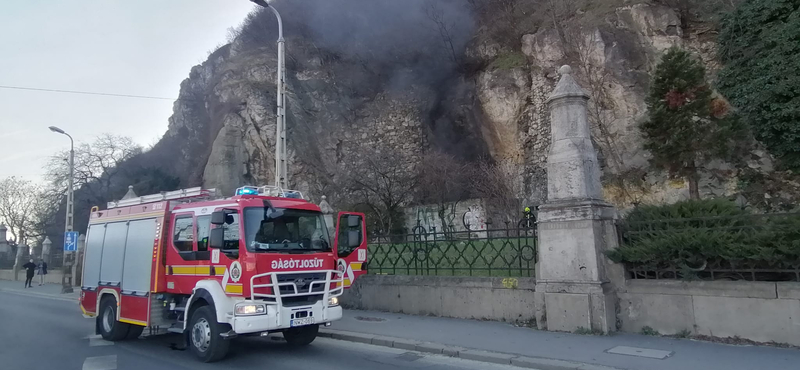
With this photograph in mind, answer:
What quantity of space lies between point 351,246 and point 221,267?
246 centimetres

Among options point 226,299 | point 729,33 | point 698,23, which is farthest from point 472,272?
point 698,23

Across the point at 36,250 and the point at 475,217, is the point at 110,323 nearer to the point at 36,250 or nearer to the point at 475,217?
the point at 475,217

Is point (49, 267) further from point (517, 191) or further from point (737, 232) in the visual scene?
point (737, 232)

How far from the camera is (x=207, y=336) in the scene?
821 cm

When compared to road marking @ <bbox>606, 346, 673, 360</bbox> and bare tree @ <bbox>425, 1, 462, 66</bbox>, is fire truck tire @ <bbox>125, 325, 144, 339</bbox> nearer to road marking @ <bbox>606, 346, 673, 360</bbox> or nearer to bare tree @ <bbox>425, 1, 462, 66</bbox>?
road marking @ <bbox>606, 346, 673, 360</bbox>

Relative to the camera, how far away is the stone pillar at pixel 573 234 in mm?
8977

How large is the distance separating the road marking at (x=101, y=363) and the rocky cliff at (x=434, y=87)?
23367mm

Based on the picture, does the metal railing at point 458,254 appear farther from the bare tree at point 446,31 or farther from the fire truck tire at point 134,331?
the bare tree at point 446,31

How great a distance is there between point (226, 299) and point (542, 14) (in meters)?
30.8

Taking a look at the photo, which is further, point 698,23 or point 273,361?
point 698,23

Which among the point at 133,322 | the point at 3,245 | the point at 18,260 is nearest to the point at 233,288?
the point at 133,322

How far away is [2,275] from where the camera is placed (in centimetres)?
4256

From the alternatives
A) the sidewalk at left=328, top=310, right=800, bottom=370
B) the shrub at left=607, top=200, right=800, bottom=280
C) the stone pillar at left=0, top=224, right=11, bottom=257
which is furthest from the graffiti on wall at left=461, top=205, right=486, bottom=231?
the stone pillar at left=0, top=224, right=11, bottom=257

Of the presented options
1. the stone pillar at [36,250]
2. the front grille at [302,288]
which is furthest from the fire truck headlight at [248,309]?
the stone pillar at [36,250]
